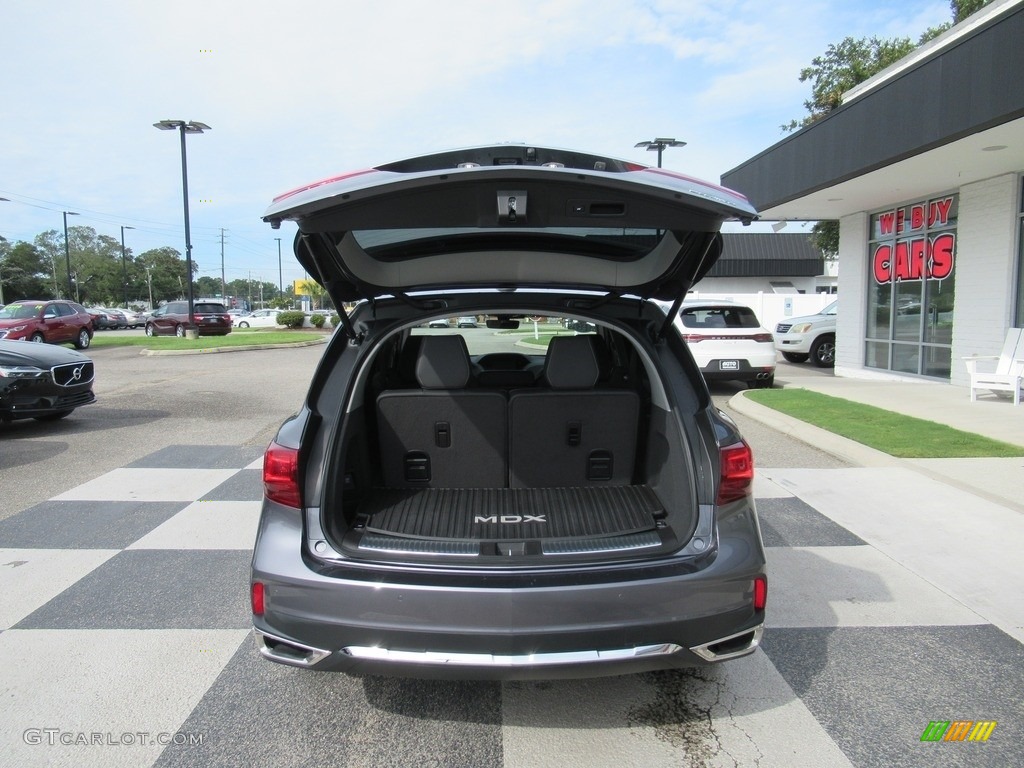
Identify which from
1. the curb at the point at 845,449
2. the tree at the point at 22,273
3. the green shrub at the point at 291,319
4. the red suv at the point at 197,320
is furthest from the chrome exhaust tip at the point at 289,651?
the tree at the point at 22,273

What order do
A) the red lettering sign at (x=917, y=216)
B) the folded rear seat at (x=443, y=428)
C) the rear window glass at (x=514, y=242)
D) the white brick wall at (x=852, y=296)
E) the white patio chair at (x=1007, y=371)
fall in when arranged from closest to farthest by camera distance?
1. the rear window glass at (x=514, y=242)
2. the folded rear seat at (x=443, y=428)
3. the white patio chair at (x=1007, y=371)
4. the red lettering sign at (x=917, y=216)
5. the white brick wall at (x=852, y=296)

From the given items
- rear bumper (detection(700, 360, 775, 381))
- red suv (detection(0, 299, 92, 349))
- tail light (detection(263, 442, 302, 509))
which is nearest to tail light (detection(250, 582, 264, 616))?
tail light (detection(263, 442, 302, 509))

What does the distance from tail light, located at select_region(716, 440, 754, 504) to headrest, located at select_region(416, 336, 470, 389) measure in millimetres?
1354

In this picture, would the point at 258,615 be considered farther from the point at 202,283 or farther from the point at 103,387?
the point at 202,283

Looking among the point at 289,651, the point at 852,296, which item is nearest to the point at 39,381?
the point at 289,651

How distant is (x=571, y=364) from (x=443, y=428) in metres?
0.72

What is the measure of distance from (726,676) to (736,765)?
0.58 meters

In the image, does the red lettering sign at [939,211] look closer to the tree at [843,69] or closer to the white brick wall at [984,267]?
the white brick wall at [984,267]

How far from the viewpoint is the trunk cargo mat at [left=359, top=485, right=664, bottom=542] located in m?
2.87

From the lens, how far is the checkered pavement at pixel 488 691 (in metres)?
2.40

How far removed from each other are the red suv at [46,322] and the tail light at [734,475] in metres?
20.2

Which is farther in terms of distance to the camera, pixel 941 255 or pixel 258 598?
pixel 941 255

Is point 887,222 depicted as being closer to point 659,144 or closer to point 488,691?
point 659,144

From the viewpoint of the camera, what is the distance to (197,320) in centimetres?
2553
